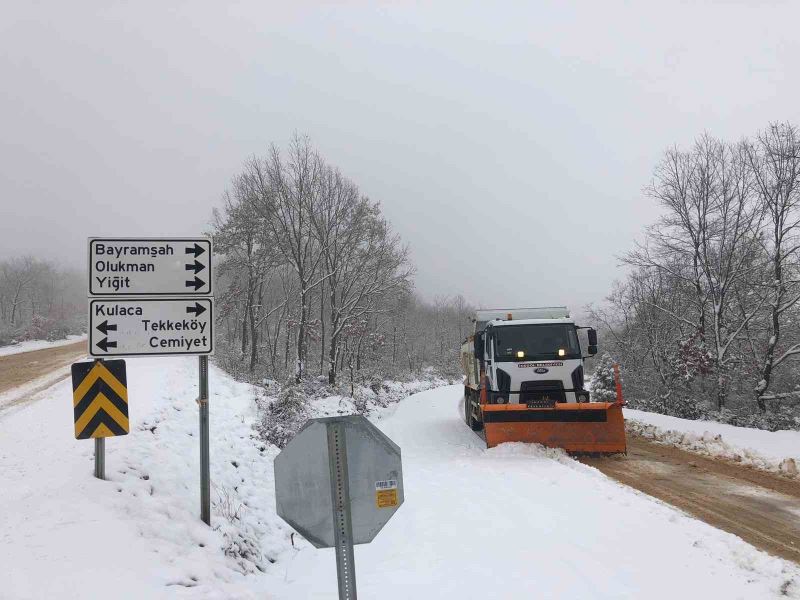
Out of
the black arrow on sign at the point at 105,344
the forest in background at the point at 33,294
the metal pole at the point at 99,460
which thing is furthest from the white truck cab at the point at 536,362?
the forest in background at the point at 33,294

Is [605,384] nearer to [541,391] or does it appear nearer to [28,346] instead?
[541,391]

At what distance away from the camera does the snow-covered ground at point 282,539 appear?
3.88 metres

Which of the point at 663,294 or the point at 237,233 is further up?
the point at 237,233

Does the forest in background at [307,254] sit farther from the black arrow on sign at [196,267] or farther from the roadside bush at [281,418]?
the black arrow on sign at [196,267]

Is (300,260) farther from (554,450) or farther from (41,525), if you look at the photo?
(41,525)

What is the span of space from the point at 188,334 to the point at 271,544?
8.77ft

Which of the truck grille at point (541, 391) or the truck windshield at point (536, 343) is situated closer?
the truck grille at point (541, 391)

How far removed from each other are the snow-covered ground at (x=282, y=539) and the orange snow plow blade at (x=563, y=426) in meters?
2.70

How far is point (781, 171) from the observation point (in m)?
19.5

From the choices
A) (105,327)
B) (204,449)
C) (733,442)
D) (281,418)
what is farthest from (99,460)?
(733,442)

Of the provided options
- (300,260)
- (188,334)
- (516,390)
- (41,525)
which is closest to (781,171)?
(516,390)

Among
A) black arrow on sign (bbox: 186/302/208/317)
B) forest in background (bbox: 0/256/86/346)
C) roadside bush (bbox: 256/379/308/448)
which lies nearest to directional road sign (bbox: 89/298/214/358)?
black arrow on sign (bbox: 186/302/208/317)

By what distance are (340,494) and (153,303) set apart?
11.0ft

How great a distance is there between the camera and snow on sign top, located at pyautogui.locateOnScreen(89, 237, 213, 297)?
4.98m
